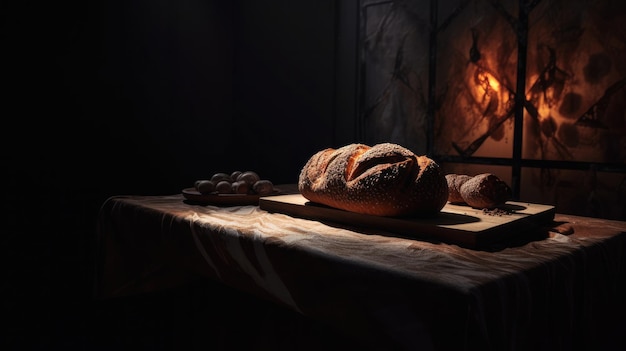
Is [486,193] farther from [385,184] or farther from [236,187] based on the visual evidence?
[236,187]

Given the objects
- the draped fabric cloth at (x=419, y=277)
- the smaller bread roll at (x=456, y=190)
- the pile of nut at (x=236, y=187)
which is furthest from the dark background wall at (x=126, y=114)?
the smaller bread roll at (x=456, y=190)

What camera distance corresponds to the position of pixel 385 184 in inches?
43.5

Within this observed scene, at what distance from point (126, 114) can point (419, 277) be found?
2.37m

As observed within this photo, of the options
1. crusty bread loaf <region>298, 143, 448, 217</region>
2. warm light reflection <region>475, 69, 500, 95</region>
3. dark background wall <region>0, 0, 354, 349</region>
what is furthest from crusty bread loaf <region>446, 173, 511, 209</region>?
dark background wall <region>0, 0, 354, 349</region>

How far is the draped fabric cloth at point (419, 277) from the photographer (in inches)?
28.7

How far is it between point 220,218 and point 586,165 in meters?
1.43

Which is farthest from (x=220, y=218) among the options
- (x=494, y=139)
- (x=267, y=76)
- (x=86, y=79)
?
(x=267, y=76)

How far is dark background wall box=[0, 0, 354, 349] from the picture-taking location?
2248 millimetres

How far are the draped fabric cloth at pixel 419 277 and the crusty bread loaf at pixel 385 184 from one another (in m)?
0.07

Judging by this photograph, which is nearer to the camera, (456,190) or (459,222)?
(459,222)

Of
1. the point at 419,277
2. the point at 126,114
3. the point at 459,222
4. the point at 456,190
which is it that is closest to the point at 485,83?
the point at 456,190

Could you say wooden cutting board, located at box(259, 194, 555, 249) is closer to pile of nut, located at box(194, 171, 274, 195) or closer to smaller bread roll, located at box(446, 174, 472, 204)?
smaller bread roll, located at box(446, 174, 472, 204)

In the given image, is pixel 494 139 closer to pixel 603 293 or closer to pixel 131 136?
pixel 603 293

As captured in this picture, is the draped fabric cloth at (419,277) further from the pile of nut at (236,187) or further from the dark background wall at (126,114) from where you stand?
the dark background wall at (126,114)
